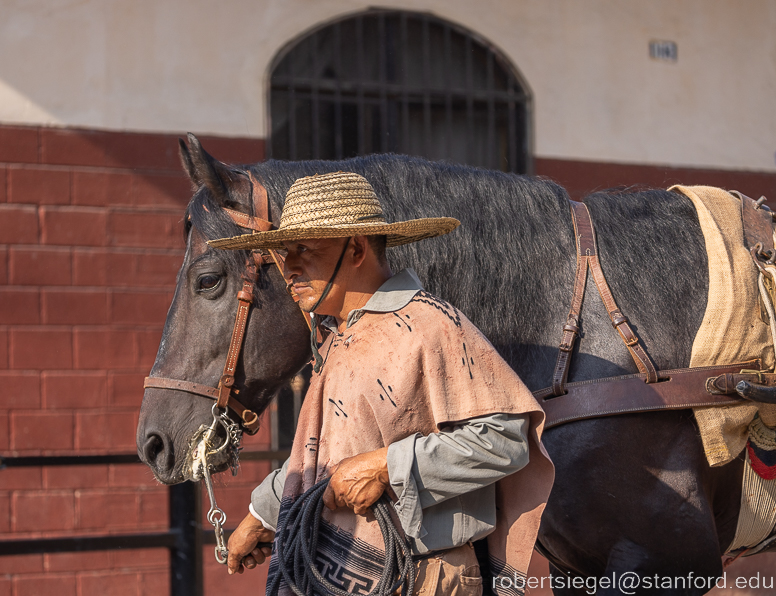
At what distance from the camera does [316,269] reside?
5.74 feet

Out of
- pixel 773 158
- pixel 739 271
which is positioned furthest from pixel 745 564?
pixel 739 271

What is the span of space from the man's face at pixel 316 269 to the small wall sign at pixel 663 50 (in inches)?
182

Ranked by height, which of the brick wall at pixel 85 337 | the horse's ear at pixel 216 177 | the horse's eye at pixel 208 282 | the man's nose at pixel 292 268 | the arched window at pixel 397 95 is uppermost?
the arched window at pixel 397 95

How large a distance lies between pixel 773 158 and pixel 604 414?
14.7 feet

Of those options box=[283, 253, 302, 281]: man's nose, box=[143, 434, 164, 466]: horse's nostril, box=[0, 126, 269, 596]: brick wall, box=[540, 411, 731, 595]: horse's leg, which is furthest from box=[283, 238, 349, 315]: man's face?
box=[0, 126, 269, 596]: brick wall

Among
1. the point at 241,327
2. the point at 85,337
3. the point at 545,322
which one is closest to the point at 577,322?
the point at 545,322

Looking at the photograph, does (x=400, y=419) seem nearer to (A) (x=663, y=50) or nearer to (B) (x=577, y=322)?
(B) (x=577, y=322)

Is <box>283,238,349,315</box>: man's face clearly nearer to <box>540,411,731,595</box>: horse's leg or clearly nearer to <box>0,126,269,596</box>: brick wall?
<box>540,411,731,595</box>: horse's leg

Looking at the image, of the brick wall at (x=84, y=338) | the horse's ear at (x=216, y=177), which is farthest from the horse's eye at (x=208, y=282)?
the brick wall at (x=84, y=338)

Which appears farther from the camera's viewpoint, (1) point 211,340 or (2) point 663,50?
(2) point 663,50

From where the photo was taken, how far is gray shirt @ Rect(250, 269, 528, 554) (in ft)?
5.08

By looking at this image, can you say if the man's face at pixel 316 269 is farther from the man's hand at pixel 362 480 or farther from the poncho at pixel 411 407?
the man's hand at pixel 362 480

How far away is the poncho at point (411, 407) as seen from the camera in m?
1.63

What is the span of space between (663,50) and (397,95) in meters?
1.93
